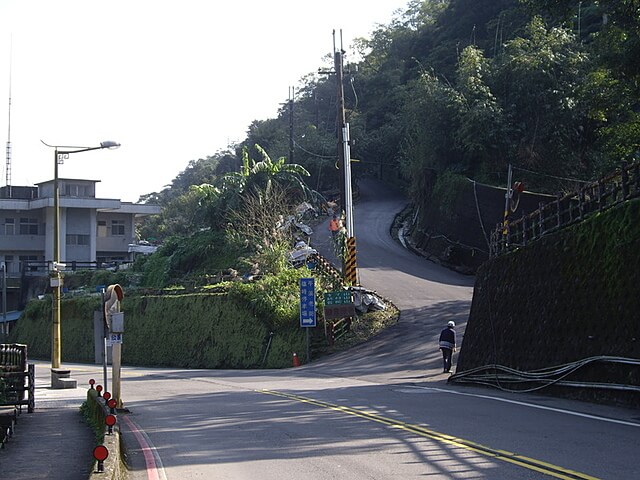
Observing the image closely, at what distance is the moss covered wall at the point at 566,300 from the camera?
1694cm

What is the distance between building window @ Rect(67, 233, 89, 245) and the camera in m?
70.4

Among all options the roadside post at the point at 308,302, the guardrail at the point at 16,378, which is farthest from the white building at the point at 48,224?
the guardrail at the point at 16,378

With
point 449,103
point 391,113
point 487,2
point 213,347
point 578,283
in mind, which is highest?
point 487,2

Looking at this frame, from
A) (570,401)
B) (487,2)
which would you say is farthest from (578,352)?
(487,2)

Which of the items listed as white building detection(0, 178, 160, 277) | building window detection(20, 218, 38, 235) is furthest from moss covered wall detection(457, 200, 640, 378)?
building window detection(20, 218, 38, 235)

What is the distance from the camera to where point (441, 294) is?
4103cm

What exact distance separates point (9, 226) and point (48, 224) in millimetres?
3233

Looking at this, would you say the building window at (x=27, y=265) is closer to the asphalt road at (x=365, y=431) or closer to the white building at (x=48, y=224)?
the white building at (x=48, y=224)

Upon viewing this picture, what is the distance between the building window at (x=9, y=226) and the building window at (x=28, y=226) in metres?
0.62

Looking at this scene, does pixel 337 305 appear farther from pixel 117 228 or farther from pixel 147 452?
pixel 117 228

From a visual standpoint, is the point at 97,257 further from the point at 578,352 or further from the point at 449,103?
the point at 578,352

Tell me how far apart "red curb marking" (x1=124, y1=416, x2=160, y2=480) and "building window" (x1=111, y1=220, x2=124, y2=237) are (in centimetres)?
6096

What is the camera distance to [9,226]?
228ft

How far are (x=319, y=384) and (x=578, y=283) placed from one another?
861cm
